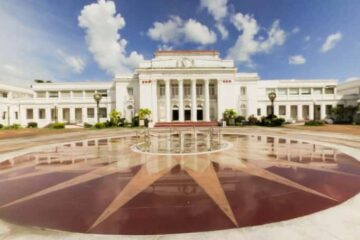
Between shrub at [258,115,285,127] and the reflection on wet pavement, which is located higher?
shrub at [258,115,285,127]

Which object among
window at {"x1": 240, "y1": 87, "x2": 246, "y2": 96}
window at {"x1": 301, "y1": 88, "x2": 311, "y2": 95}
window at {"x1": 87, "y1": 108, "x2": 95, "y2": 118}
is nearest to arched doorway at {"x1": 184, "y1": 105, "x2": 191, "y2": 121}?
window at {"x1": 240, "y1": 87, "x2": 246, "y2": 96}

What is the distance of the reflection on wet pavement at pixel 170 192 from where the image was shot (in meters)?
4.39

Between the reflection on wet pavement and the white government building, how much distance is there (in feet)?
121

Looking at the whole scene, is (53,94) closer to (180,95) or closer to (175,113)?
(175,113)

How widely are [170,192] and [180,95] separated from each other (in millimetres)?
40689

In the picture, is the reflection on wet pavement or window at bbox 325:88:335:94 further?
window at bbox 325:88:335:94

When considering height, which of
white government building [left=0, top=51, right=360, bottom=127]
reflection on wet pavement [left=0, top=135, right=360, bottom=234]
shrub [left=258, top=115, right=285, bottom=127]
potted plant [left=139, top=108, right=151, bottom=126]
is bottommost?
reflection on wet pavement [left=0, top=135, right=360, bottom=234]

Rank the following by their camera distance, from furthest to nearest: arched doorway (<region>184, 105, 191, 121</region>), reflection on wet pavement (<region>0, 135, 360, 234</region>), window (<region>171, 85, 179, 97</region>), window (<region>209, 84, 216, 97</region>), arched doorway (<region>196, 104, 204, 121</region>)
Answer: window (<region>209, 84, 216, 97</region>)
window (<region>171, 85, 179, 97</region>)
arched doorway (<region>184, 105, 191, 121</region>)
arched doorway (<region>196, 104, 204, 121</region>)
reflection on wet pavement (<region>0, 135, 360, 234</region>)

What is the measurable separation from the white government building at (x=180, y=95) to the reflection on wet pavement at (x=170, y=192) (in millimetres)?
36831

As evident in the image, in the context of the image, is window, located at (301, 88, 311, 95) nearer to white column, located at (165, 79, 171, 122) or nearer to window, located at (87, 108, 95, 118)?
white column, located at (165, 79, 171, 122)

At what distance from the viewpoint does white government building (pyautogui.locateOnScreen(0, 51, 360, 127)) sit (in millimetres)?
45719

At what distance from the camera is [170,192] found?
6004 mm

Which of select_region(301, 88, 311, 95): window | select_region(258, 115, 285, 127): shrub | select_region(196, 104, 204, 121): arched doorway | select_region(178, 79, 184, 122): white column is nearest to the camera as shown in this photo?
select_region(258, 115, 285, 127): shrub

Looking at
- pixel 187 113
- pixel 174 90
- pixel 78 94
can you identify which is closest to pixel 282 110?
pixel 187 113
